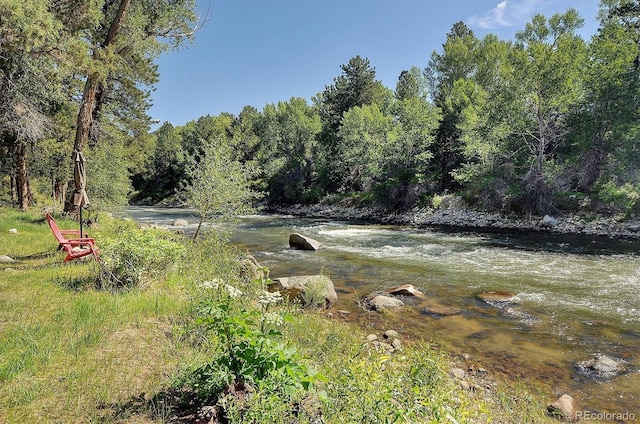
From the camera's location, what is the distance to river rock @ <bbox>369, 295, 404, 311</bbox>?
30.7 feet

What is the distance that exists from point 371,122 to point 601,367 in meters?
38.7

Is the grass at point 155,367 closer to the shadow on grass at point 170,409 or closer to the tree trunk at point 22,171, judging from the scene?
the shadow on grass at point 170,409

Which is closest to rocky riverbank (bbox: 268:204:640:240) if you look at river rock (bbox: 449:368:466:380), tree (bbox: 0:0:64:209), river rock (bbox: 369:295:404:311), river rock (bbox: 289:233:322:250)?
river rock (bbox: 289:233:322:250)

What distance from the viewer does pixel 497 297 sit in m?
10.0

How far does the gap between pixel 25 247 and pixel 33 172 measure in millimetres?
15043

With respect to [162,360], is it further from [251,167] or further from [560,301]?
[251,167]

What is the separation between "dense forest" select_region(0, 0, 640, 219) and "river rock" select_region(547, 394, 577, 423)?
479 inches

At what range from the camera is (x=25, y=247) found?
10.9 meters

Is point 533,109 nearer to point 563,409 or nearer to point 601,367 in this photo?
point 601,367

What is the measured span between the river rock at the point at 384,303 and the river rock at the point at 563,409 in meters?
4.45

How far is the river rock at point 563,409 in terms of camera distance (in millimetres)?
4938

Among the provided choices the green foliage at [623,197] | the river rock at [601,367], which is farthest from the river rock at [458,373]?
the green foliage at [623,197]

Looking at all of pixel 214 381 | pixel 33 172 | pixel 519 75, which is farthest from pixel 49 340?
pixel 519 75

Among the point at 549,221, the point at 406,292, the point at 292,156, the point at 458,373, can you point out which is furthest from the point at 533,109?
the point at 292,156
